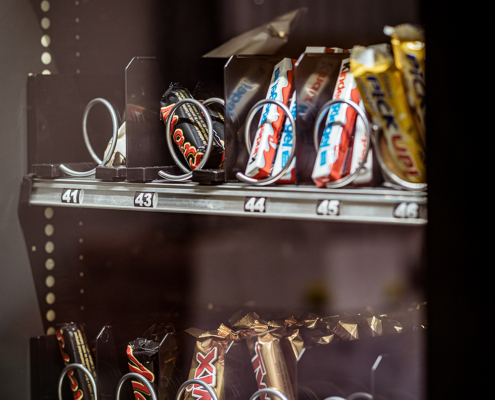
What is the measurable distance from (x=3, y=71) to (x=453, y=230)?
1.07 meters

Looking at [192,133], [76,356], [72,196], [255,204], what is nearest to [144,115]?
[192,133]

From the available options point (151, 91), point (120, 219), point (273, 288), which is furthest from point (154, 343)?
point (151, 91)

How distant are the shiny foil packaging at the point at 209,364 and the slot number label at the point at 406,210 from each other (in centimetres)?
43

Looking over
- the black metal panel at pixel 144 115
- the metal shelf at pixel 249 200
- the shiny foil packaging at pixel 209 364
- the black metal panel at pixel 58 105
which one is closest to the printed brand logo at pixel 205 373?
the shiny foil packaging at pixel 209 364

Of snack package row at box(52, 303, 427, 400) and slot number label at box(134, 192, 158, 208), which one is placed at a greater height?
slot number label at box(134, 192, 158, 208)

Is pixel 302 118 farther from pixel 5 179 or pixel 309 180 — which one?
pixel 5 179

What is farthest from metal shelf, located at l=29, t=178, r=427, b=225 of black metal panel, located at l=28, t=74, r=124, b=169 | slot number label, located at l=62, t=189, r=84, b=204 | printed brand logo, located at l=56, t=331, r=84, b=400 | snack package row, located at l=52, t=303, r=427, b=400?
printed brand logo, located at l=56, t=331, r=84, b=400

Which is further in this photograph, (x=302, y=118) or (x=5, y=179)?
(x=5, y=179)

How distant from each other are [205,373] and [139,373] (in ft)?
0.52

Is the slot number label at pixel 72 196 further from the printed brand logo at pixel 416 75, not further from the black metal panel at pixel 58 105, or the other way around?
the printed brand logo at pixel 416 75

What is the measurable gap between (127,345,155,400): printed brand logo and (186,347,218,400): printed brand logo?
0.31ft

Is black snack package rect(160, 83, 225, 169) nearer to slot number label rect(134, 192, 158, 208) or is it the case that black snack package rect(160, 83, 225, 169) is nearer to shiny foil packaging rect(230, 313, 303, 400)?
slot number label rect(134, 192, 158, 208)

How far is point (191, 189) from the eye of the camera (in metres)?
0.89

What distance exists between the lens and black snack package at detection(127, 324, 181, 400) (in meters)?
0.96
